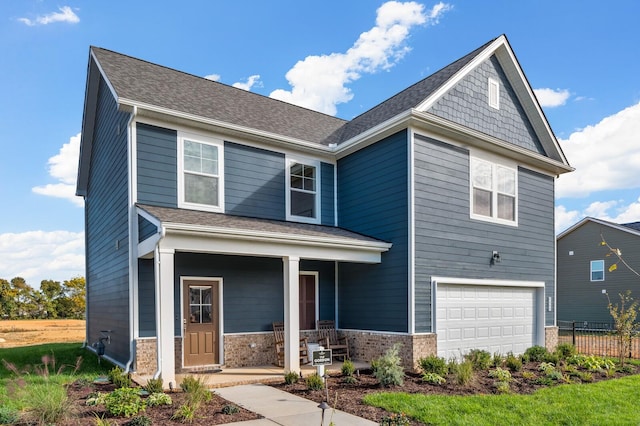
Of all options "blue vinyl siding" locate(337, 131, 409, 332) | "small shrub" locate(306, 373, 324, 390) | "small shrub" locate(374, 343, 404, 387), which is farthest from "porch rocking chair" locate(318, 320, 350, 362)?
"small shrub" locate(306, 373, 324, 390)

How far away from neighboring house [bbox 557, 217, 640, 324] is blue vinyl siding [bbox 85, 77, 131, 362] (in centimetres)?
2263

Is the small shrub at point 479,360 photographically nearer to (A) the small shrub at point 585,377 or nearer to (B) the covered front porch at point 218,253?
(A) the small shrub at point 585,377

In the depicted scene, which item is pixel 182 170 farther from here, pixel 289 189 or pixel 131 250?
pixel 289 189

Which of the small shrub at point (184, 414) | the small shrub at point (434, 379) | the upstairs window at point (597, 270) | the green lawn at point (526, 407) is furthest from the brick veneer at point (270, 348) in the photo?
the upstairs window at point (597, 270)

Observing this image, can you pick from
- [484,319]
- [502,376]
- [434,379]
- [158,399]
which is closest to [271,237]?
[158,399]

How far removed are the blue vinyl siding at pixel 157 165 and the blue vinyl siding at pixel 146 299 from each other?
136 centimetres

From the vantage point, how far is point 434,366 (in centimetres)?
912

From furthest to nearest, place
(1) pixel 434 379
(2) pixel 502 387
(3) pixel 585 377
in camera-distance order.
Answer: (3) pixel 585 377
(1) pixel 434 379
(2) pixel 502 387

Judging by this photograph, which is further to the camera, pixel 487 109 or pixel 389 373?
pixel 487 109

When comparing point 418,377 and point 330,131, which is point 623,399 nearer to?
point 418,377

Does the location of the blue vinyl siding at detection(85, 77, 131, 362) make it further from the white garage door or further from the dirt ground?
the white garage door

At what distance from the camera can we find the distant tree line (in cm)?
2978

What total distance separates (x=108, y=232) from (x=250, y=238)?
16.0 feet

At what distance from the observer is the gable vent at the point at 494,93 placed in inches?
488
